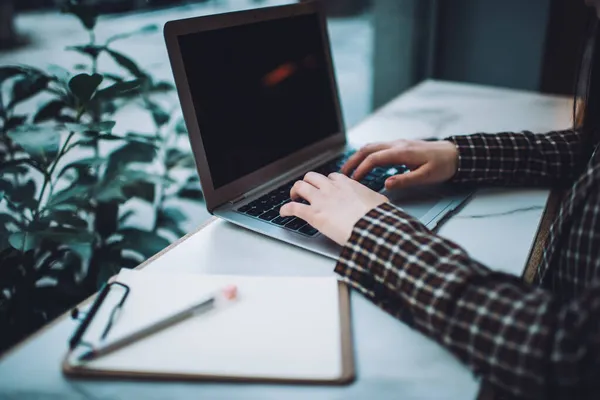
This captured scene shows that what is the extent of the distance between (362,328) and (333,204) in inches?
7.5

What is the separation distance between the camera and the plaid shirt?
48 cm

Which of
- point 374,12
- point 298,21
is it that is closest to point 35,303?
point 298,21

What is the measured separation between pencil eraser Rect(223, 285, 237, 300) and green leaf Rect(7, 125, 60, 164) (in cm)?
43

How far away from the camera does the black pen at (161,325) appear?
507 millimetres

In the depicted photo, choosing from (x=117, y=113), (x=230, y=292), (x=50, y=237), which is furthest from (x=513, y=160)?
(x=117, y=113)

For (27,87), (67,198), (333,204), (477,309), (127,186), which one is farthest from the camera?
(127,186)

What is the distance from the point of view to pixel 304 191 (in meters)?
0.76

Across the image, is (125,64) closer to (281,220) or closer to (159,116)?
(159,116)

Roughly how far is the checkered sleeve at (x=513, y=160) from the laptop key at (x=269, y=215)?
33 cm

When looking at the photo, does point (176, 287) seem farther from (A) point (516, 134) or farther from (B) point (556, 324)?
(A) point (516, 134)

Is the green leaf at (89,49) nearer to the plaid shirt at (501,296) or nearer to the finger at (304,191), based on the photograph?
the finger at (304,191)

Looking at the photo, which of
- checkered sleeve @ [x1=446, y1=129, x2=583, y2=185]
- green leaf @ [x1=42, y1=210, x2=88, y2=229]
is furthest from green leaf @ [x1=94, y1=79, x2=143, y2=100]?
checkered sleeve @ [x1=446, y1=129, x2=583, y2=185]

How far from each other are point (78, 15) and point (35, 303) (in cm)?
58

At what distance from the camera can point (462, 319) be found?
52 centimetres
